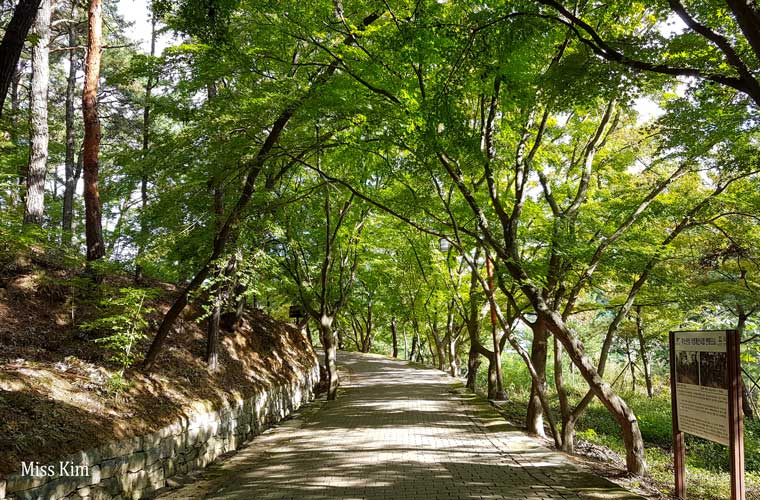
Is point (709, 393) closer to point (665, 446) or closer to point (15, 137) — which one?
point (15, 137)

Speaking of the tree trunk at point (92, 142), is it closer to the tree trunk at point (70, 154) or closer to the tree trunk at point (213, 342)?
the tree trunk at point (213, 342)

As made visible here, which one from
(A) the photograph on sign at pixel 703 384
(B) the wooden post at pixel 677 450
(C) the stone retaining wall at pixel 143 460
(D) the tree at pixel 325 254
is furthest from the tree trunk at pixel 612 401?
(D) the tree at pixel 325 254

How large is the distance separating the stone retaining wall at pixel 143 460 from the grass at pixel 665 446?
22.5 ft

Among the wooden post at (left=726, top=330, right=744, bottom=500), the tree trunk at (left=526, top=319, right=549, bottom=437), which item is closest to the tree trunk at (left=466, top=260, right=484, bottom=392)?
the tree trunk at (left=526, top=319, right=549, bottom=437)

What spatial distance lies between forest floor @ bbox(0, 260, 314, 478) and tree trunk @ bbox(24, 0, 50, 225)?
149cm

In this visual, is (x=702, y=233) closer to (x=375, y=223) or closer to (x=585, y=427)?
(x=585, y=427)

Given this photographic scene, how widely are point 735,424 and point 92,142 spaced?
10023 millimetres

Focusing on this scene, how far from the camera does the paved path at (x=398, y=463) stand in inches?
221

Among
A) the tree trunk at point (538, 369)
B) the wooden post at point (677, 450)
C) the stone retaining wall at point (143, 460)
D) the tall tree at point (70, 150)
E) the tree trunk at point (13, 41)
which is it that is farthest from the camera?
the tall tree at point (70, 150)

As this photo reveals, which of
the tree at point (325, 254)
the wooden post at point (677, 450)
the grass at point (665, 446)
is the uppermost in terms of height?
the tree at point (325, 254)

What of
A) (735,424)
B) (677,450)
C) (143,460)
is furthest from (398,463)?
(735,424)

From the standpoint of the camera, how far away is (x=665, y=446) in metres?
13.7

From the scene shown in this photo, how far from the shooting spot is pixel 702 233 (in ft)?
41.8

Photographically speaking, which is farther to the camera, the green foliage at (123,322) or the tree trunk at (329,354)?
the tree trunk at (329,354)
